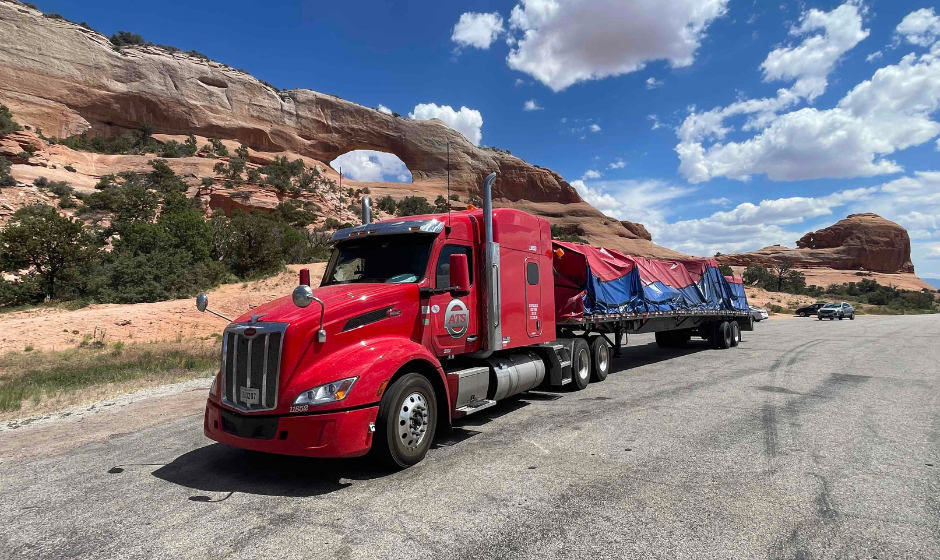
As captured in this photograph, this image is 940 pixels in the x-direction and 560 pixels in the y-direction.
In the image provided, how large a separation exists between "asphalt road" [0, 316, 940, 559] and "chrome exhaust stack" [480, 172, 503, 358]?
118cm

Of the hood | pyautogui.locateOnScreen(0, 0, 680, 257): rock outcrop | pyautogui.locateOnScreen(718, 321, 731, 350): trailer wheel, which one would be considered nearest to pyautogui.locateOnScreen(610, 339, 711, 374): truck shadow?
pyautogui.locateOnScreen(718, 321, 731, 350): trailer wheel

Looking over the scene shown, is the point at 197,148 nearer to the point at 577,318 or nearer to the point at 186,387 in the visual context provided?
the point at 186,387

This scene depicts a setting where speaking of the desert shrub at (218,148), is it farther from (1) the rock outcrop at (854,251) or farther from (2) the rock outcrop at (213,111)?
(1) the rock outcrop at (854,251)

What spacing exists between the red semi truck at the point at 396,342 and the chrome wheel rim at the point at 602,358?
157 centimetres

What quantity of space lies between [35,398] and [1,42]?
77.4 meters

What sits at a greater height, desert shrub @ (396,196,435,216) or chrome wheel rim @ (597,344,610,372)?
desert shrub @ (396,196,435,216)

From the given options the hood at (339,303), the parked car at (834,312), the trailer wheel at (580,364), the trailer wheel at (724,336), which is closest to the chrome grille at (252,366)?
the hood at (339,303)

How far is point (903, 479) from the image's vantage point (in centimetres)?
464

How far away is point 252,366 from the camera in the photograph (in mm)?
4742

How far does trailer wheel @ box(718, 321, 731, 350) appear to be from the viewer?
637 inches

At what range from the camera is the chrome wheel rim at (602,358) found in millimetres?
10398

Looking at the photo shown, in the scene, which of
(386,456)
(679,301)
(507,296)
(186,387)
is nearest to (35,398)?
(186,387)

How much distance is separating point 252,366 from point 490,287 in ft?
10.3

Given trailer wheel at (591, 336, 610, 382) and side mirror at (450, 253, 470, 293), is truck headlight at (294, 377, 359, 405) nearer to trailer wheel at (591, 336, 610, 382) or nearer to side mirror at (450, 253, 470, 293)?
side mirror at (450, 253, 470, 293)
